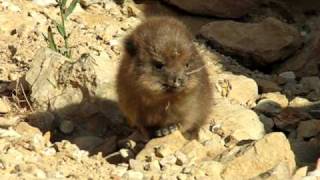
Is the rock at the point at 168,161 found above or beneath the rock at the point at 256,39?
above

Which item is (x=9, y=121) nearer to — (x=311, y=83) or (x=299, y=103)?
(x=299, y=103)

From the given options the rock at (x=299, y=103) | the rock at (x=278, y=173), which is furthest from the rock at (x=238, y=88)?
the rock at (x=278, y=173)

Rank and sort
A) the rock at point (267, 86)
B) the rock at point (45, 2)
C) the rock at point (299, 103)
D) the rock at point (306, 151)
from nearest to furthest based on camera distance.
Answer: the rock at point (306, 151) → the rock at point (299, 103) → the rock at point (267, 86) → the rock at point (45, 2)

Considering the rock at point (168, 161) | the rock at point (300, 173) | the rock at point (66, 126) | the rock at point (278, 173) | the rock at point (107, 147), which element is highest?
→ the rock at point (278, 173)

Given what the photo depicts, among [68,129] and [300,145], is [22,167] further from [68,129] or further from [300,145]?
[300,145]

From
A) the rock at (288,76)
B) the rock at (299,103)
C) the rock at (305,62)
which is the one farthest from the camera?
the rock at (305,62)

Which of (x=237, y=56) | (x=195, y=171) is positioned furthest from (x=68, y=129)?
(x=237, y=56)

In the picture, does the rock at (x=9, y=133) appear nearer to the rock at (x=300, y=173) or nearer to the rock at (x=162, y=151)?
the rock at (x=162, y=151)
